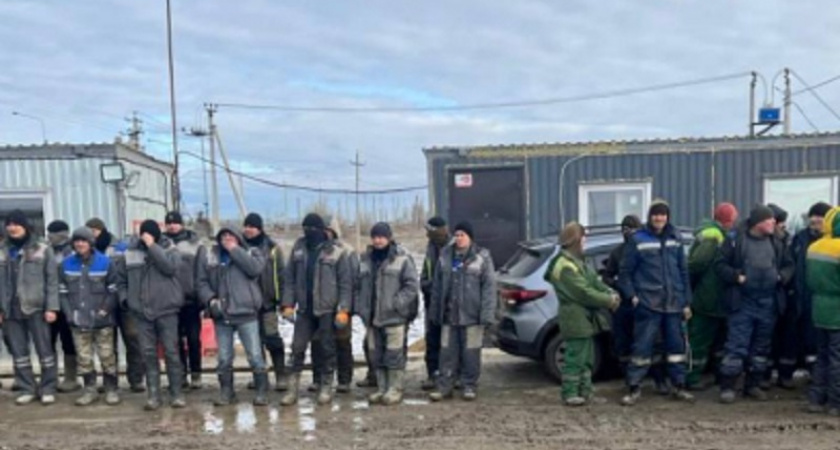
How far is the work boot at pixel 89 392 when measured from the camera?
6544 millimetres

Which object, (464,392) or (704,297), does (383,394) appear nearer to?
(464,392)

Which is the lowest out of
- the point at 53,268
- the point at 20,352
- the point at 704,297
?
the point at 20,352

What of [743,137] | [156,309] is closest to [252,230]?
[156,309]

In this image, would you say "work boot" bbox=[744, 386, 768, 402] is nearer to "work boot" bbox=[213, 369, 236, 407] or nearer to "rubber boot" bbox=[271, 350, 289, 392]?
"rubber boot" bbox=[271, 350, 289, 392]

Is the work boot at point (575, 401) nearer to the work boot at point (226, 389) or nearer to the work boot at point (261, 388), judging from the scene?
the work boot at point (261, 388)

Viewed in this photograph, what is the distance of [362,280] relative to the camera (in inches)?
252

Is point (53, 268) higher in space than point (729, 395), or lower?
higher

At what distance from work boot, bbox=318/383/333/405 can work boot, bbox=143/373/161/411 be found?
1484 mm

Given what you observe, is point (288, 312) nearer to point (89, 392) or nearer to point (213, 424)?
point (213, 424)

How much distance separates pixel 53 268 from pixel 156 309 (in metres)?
1.18

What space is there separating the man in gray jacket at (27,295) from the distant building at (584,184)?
245 inches

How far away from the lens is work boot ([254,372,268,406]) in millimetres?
6336

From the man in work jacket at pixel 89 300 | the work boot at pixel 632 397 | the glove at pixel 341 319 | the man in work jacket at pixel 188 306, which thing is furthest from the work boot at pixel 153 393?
the work boot at pixel 632 397

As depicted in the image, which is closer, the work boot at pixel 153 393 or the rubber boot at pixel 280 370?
the work boot at pixel 153 393
